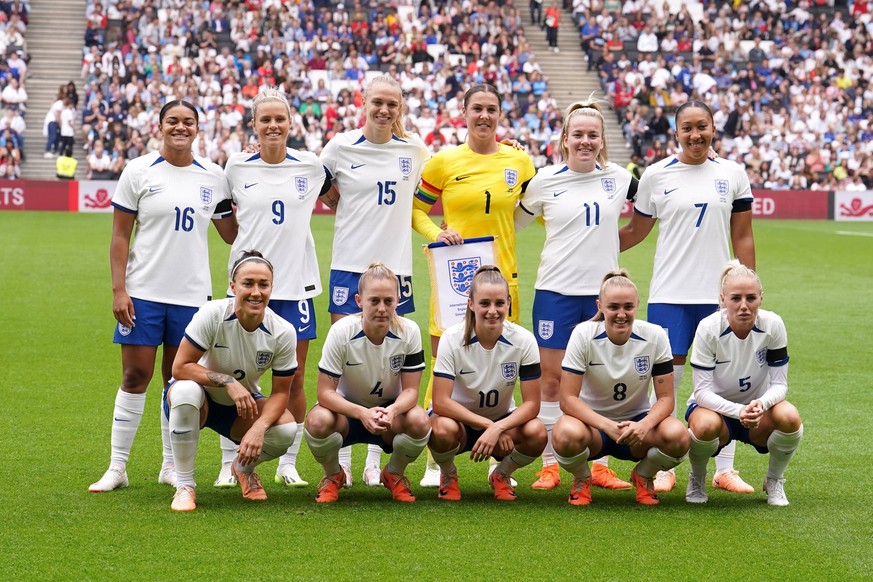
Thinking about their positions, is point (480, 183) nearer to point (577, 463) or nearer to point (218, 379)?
point (577, 463)

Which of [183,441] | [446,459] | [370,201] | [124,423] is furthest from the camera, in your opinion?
[370,201]

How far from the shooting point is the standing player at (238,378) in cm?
539

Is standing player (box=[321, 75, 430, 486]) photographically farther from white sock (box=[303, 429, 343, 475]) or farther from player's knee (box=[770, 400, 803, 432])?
player's knee (box=[770, 400, 803, 432])

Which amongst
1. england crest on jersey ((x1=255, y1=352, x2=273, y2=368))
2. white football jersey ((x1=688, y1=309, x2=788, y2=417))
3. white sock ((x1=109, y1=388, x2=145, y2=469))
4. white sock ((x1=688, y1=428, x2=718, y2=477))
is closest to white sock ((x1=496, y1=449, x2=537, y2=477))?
white sock ((x1=688, y1=428, x2=718, y2=477))

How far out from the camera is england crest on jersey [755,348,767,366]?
560 centimetres

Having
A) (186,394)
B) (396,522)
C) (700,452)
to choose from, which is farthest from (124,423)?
(700,452)

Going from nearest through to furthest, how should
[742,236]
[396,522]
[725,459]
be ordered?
[396,522]
[725,459]
[742,236]

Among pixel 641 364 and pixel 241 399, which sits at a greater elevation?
pixel 641 364

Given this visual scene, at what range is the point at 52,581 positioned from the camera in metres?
4.30

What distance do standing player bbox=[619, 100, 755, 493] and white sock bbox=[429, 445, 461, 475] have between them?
112 cm

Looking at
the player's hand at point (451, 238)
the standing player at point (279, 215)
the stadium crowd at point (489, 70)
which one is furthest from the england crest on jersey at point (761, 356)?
the stadium crowd at point (489, 70)

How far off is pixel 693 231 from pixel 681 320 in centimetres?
48

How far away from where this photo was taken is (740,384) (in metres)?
5.64

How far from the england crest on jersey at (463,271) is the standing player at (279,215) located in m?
0.77
